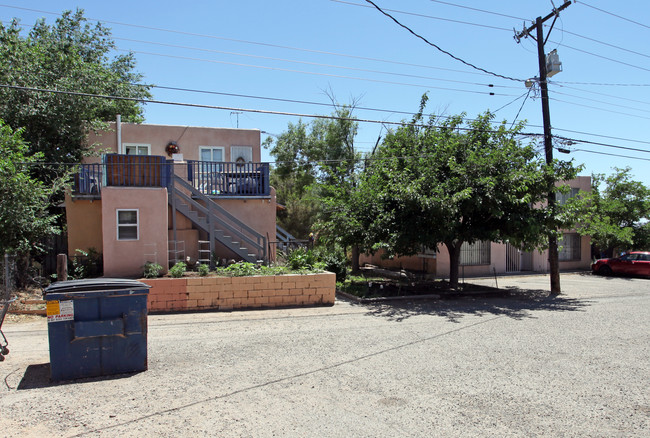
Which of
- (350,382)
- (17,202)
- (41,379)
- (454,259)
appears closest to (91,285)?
(41,379)

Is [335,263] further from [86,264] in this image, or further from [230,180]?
[86,264]

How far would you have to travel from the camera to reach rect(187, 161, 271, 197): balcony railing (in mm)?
16141

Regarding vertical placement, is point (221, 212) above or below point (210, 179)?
below

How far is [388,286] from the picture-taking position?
15.6m

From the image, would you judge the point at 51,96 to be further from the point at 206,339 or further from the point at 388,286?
the point at 388,286

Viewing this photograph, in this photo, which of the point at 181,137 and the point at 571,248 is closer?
the point at 181,137

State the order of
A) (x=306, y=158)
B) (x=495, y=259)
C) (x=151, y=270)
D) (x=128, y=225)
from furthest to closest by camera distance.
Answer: (x=306, y=158)
(x=495, y=259)
(x=128, y=225)
(x=151, y=270)

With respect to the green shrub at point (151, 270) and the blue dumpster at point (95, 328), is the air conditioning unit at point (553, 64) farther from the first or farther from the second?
the blue dumpster at point (95, 328)

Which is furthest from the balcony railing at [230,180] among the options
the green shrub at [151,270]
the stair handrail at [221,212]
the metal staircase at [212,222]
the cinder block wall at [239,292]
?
the cinder block wall at [239,292]

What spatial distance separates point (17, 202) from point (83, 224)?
2794 millimetres

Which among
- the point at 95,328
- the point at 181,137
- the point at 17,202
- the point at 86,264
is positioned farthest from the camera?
the point at 181,137

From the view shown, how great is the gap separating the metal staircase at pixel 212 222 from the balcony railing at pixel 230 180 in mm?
884

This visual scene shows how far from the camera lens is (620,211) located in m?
25.1

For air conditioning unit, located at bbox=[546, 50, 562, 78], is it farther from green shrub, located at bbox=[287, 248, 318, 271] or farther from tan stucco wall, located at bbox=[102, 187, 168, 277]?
tan stucco wall, located at bbox=[102, 187, 168, 277]
